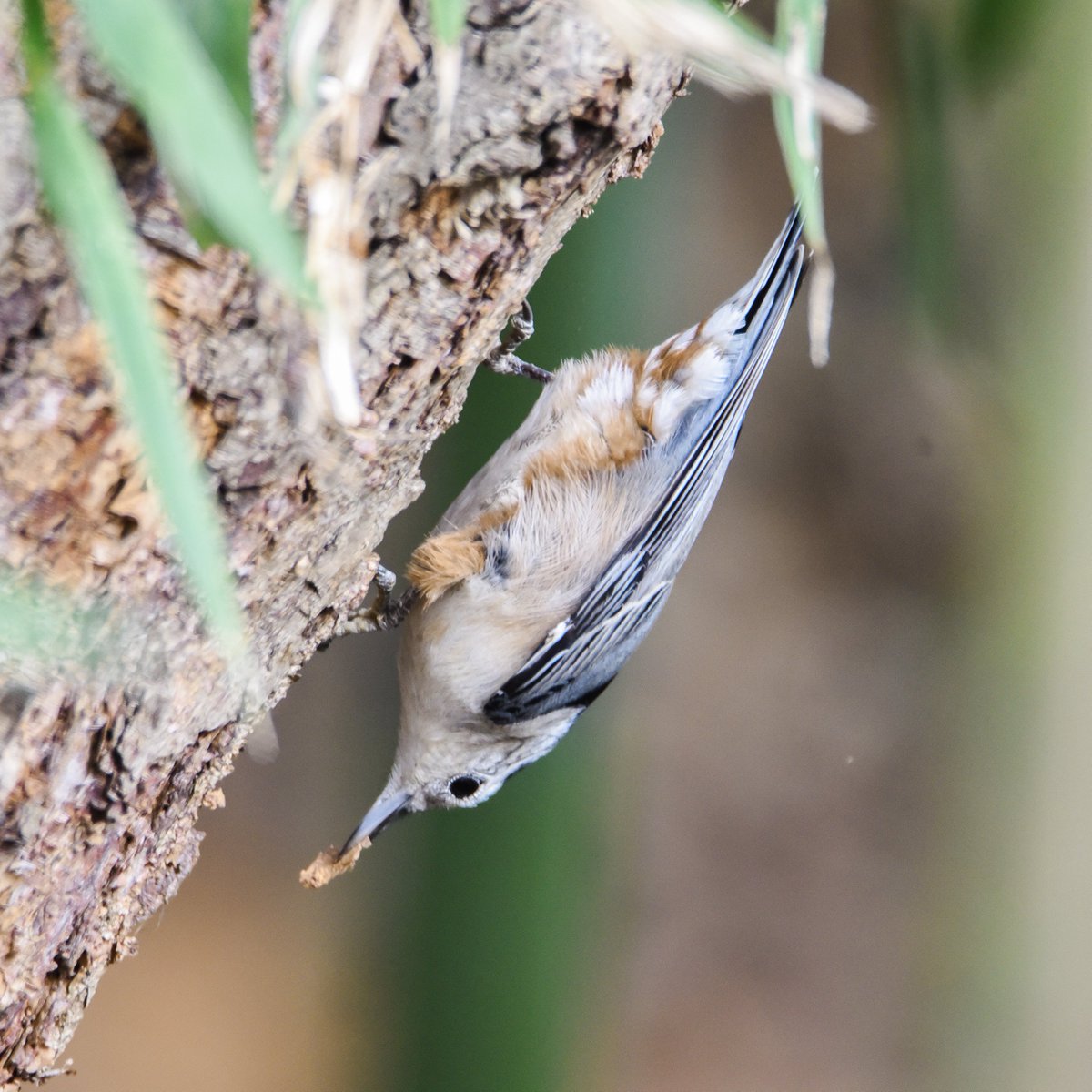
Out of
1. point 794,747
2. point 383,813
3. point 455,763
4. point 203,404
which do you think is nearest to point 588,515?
point 455,763

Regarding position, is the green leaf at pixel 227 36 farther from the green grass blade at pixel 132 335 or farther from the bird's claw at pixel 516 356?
the bird's claw at pixel 516 356

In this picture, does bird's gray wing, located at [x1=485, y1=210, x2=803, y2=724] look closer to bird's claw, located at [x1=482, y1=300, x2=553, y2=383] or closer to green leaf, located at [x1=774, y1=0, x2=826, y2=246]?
bird's claw, located at [x1=482, y1=300, x2=553, y2=383]

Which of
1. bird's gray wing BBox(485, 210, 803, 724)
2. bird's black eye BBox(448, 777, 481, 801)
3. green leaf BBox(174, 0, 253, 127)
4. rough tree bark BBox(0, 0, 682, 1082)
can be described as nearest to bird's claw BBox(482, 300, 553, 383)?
bird's gray wing BBox(485, 210, 803, 724)

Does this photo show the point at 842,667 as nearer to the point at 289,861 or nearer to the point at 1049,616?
the point at 1049,616

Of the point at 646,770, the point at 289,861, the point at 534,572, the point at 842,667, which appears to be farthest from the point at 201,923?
the point at 842,667

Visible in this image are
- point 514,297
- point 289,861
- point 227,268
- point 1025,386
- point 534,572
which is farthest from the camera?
point 289,861

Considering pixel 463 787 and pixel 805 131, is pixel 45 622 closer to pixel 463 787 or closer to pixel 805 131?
pixel 805 131

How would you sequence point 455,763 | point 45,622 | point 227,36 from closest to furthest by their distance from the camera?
point 227,36 → point 45,622 → point 455,763
